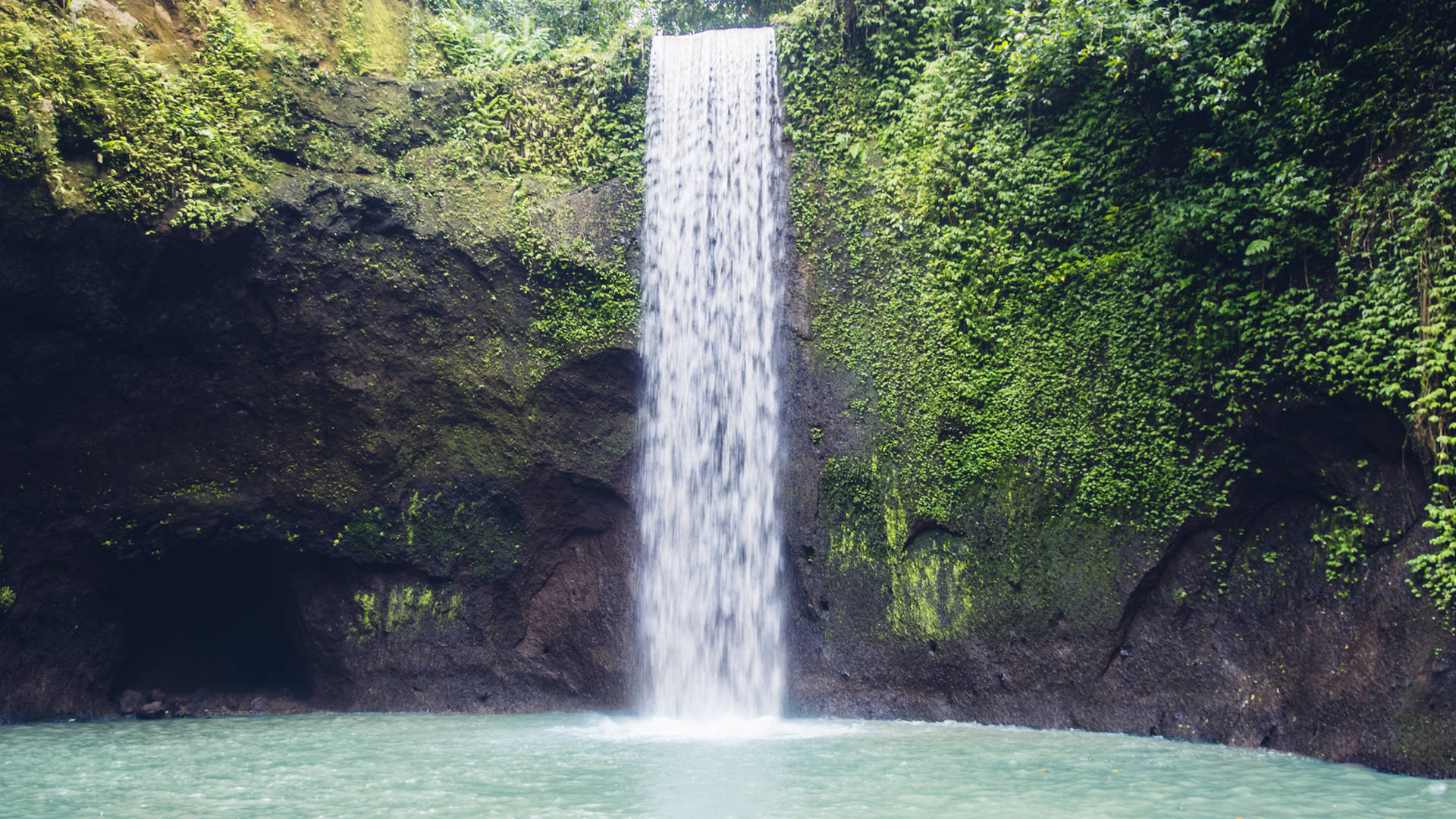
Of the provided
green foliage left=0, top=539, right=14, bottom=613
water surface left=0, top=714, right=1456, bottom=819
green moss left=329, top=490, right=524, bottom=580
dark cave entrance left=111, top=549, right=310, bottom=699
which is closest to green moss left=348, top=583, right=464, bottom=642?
green moss left=329, top=490, right=524, bottom=580

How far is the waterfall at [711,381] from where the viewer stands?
9.49 m

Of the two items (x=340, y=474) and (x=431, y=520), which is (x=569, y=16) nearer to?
(x=340, y=474)

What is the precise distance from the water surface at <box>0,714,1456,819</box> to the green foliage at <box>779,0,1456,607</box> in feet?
6.42

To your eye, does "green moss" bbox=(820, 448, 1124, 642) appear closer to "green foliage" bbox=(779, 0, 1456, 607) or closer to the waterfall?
"green foliage" bbox=(779, 0, 1456, 607)

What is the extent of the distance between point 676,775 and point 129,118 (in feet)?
26.0

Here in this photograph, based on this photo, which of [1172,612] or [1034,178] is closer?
[1172,612]

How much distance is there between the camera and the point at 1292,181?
22.9 ft

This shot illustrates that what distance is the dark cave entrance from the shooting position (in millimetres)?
10039

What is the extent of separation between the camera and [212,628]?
1083cm

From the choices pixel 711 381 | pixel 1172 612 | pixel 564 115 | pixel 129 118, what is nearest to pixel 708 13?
pixel 564 115

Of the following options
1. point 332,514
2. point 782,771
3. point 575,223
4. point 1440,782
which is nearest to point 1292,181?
point 1440,782

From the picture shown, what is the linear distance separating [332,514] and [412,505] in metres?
0.85

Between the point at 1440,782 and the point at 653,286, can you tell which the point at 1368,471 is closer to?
the point at 1440,782

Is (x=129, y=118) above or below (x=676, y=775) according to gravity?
above
